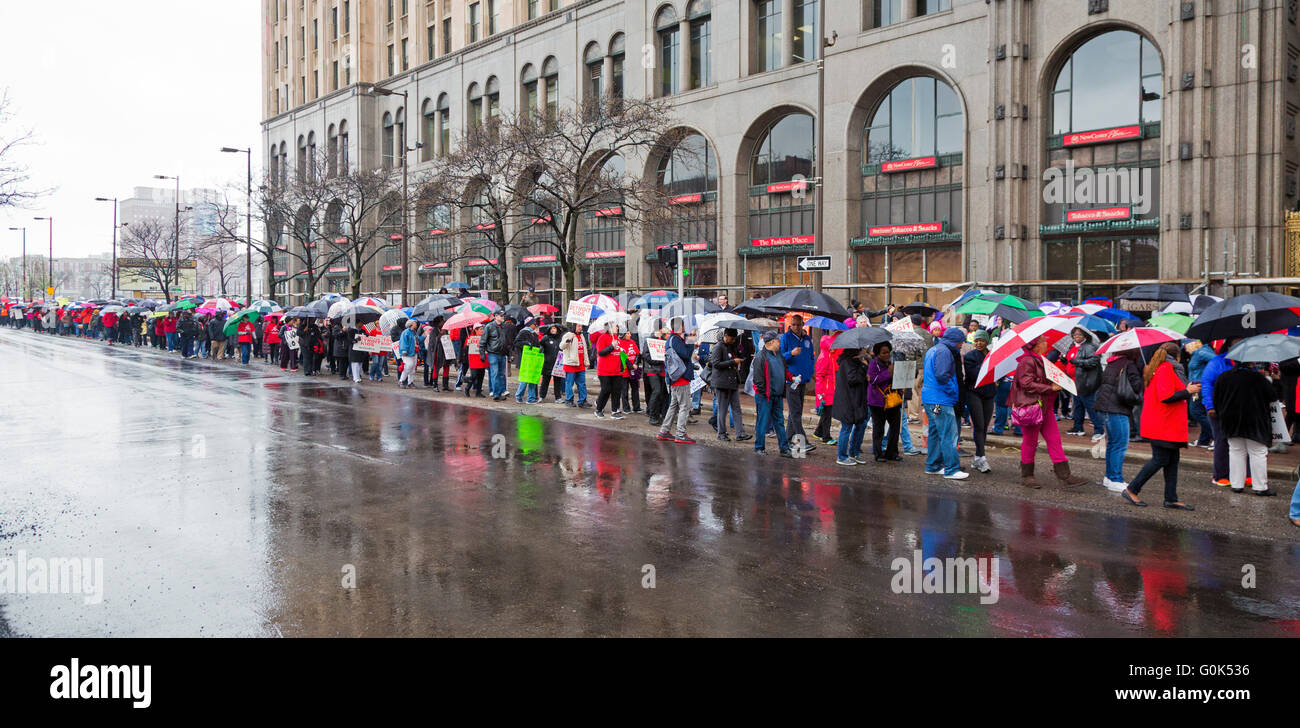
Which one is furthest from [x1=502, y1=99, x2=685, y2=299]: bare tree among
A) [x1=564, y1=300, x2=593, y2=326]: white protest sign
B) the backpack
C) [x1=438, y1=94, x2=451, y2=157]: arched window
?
[x1=438, y1=94, x2=451, y2=157]: arched window

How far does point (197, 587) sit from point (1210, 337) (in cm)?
1147

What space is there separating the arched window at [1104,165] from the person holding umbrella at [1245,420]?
57.8ft

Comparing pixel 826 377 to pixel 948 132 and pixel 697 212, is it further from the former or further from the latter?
pixel 697 212

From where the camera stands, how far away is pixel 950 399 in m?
11.2

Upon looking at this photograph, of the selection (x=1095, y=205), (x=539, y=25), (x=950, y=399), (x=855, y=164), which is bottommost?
(x=950, y=399)

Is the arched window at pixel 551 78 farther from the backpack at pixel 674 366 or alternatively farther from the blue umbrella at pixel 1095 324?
the blue umbrella at pixel 1095 324

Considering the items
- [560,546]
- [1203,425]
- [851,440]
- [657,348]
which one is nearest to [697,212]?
[657,348]

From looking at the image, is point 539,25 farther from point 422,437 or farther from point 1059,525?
point 1059,525

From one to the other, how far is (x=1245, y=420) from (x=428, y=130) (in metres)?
50.8

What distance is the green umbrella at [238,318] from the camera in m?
32.3

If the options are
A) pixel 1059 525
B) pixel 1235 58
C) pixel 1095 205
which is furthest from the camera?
pixel 1095 205

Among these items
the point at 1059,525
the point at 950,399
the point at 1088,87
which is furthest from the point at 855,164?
the point at 1059,525

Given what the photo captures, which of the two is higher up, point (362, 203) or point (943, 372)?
point (362, 203)

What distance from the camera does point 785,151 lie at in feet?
117
